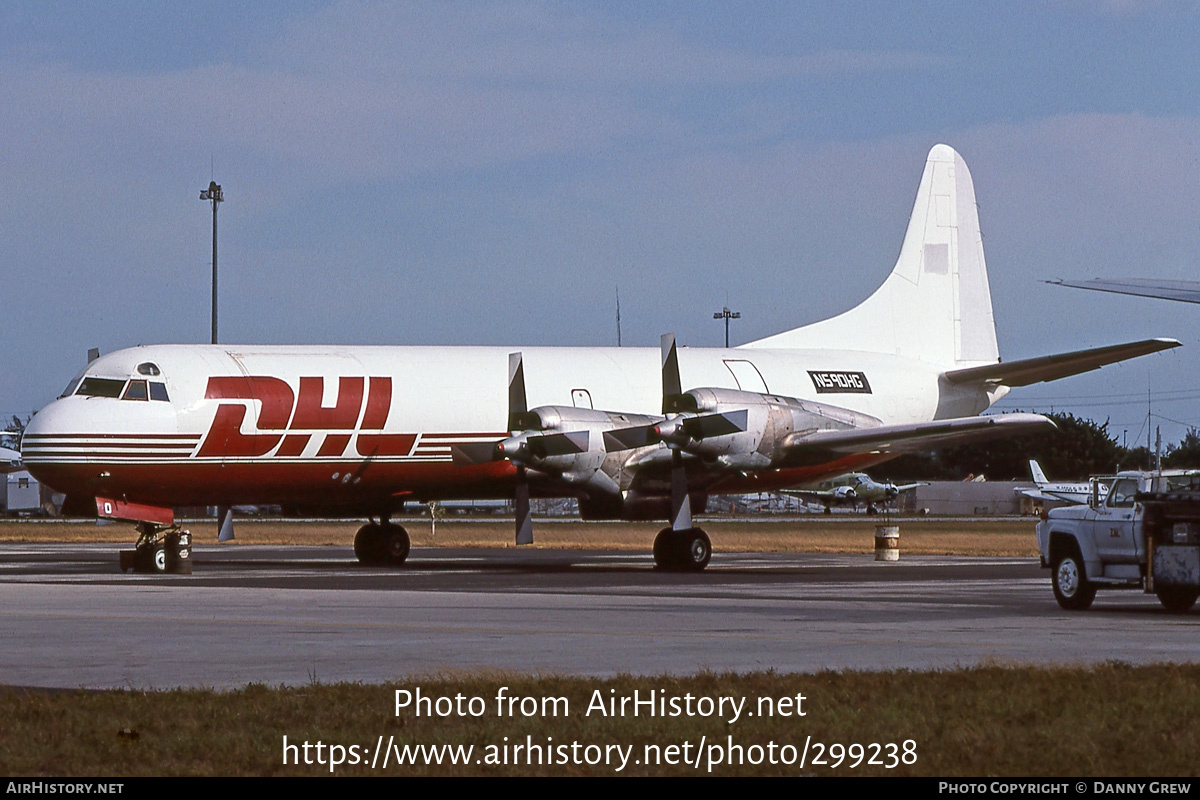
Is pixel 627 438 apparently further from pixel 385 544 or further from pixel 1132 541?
pixel 1132 541

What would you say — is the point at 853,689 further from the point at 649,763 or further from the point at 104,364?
the point at 104,364

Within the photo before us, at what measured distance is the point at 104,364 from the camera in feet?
109

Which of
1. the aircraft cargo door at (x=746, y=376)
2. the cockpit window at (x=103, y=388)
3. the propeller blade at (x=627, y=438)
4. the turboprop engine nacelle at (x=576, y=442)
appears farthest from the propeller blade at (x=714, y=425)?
the cockpit window at (x=103, y=388)

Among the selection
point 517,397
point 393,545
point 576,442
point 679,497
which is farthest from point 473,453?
point 679,497

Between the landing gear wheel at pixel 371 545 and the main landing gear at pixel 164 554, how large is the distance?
549 centimetres

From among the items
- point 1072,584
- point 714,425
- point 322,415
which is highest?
point 322,415

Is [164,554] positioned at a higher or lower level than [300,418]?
lower

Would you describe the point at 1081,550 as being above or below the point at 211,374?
below

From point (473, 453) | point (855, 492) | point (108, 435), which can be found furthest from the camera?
point (855, 492)

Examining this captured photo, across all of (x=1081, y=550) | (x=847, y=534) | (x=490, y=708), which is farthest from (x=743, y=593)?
(x=847, y=534)

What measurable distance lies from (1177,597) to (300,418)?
18.6 m

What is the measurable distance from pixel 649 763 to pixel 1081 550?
1320 cm

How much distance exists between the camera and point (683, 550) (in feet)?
114
